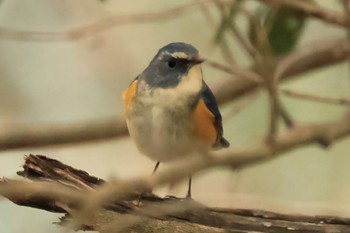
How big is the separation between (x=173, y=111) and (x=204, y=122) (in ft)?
0.18

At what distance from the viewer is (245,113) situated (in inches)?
99.3

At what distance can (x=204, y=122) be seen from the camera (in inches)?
50.9

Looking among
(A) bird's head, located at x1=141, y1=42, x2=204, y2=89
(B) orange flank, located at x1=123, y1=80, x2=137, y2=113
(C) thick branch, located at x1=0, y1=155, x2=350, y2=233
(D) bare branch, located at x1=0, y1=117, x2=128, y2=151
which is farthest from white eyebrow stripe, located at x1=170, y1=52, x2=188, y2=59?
(D) bare branch, located at x1=0, y1=117, x2=128, y2=151

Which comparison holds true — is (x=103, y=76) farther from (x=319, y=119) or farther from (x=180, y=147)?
(x=180, y=147)

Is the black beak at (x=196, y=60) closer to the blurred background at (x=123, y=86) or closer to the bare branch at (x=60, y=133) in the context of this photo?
the bare branch at (x=60, y=133)

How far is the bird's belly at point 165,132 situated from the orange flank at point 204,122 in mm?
14

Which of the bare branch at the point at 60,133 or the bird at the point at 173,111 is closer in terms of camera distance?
the bird at the point at 173,111

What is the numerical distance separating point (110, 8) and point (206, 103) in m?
1.26

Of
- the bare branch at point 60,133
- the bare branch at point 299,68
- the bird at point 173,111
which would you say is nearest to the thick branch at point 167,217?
the bird at point 173,111

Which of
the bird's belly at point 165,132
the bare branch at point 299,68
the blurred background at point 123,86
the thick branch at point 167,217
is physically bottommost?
the thick branch at point 167,217

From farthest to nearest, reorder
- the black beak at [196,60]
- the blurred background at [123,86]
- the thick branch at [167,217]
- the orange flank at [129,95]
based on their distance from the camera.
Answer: the blurred background at [123,86], the orange flank at [129,95], the black beak at [196,60], the thick branch at [167,217]

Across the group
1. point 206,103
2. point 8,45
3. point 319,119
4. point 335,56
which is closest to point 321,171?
point 319,119

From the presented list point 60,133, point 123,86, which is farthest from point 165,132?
point 123,86

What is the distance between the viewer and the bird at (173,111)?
4.19 feet
